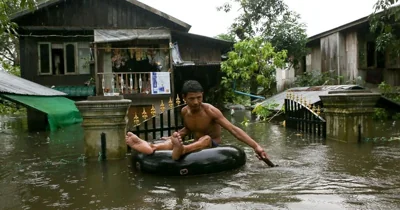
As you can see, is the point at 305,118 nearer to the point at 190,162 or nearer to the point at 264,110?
the point at 264,110

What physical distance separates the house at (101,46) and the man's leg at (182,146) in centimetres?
1059

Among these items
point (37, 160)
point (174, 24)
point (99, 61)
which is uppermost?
point (174, 24)

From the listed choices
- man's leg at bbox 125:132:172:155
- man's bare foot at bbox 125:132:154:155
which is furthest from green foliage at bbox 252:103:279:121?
man's bare foot at bbox 125:132:154:155

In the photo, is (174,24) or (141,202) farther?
(174,24)

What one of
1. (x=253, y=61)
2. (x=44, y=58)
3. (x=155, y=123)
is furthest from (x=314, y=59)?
(x=155, y=123)

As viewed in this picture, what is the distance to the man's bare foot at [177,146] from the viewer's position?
15.6ft

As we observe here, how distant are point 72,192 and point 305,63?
20658 mm

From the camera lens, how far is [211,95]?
841 inches

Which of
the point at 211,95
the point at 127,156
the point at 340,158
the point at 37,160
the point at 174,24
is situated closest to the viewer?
the point at 340,158

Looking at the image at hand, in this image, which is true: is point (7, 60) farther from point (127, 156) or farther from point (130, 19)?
point (127, 156)

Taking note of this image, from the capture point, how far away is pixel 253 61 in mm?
18531

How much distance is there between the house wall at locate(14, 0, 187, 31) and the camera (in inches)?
659

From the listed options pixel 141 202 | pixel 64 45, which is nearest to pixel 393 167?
pixel 141 202

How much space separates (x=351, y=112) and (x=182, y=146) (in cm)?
415
